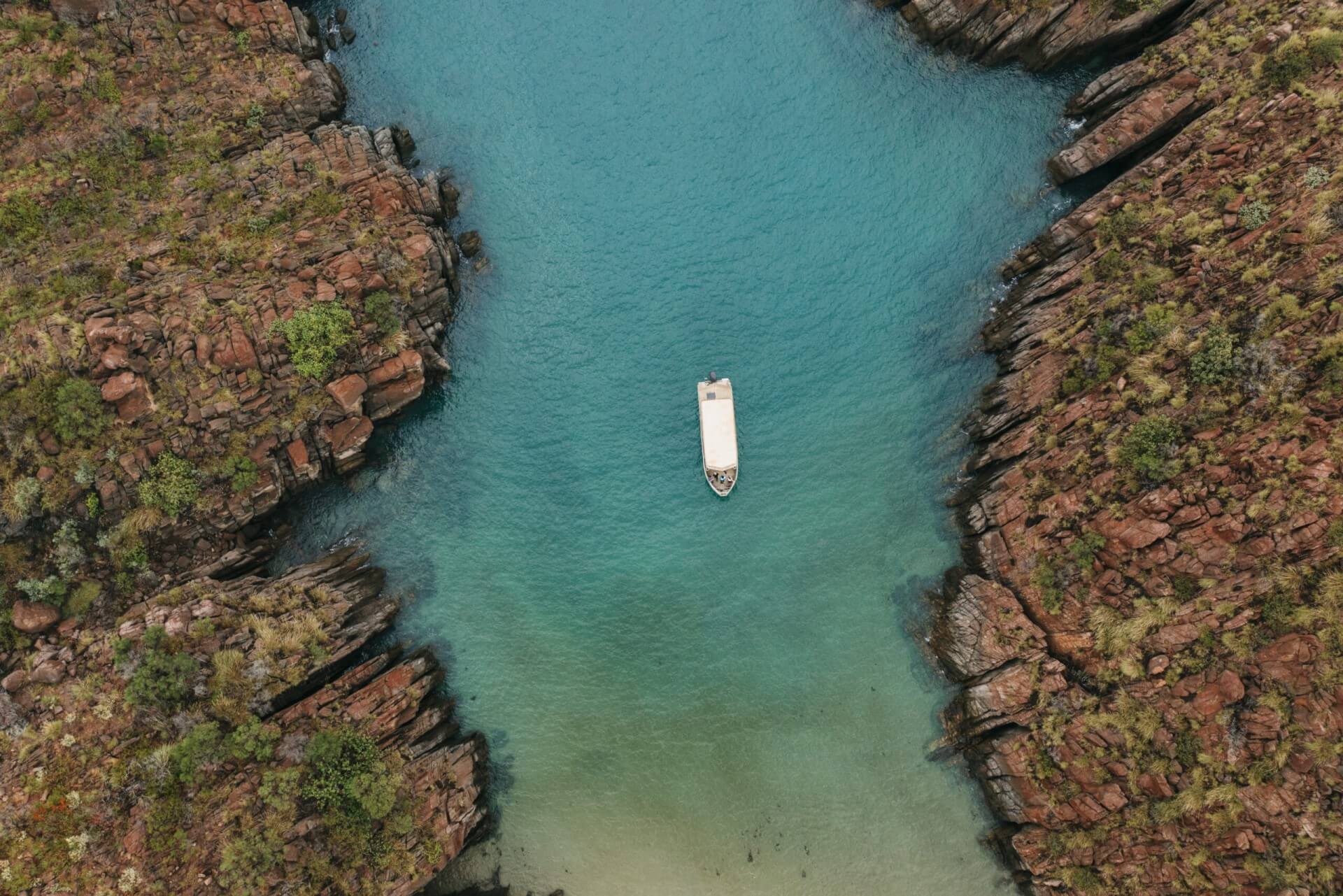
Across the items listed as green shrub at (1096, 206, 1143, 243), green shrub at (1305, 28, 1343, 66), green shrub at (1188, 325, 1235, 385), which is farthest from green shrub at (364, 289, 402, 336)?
Answer: green shrub at (1305, 28, 1343, 66)

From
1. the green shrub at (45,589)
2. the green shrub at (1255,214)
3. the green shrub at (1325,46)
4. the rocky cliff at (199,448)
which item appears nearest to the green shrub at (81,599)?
the rocky cliff at (199,448)

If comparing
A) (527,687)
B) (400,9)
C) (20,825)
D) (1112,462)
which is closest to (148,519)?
(20,825)

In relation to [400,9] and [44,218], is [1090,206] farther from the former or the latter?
A: [44,218]

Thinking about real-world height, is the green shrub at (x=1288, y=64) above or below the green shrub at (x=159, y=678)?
above

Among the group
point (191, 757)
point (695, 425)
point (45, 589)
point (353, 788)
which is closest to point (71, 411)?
point (45, 589)

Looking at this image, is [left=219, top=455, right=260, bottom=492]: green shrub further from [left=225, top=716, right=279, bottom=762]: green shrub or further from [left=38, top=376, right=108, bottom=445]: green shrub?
[left=225, top=716, right=279, bottom=762]: green shrub

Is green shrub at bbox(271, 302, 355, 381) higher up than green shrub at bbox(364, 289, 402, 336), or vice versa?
A: green shrub at bbox(364, 289, 402, 336)

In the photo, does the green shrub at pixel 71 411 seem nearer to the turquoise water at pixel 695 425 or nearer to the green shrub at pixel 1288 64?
the turquoise water at pixel 695 425
